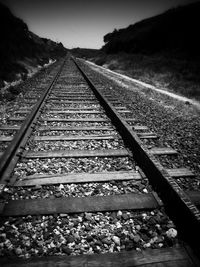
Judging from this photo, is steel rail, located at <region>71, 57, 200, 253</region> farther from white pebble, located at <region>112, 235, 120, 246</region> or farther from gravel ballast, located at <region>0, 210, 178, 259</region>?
white pebble, located at <region>112, 235, 120, 246</region>

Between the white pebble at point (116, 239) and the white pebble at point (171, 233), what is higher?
the white pebble at point (116, 239)

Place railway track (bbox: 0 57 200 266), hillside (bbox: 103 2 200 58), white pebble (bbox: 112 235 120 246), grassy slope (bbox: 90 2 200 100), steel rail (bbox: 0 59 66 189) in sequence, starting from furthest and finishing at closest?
1. hillside (bbox: 103 2 200 58)
2. grassy slope (bbox: 90 2 200 100)
3. steel rail (bbox: 0 59 66 189)
4. white pebble (bbox: 112 235 120 246)
5. railway track (bbox: 0 57 200 266)

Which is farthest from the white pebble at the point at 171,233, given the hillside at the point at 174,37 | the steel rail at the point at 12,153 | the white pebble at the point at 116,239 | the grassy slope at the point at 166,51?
the hillside at the point at 174,37

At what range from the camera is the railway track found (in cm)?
174

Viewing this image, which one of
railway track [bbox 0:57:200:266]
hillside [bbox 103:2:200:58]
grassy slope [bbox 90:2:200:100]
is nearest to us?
railway track [bbox 0:57:200:266]

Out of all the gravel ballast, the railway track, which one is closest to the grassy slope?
the railway track

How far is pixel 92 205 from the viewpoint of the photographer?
2.24 meters

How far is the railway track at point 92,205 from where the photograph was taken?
1.74m

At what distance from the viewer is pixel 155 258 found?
5.56 ft

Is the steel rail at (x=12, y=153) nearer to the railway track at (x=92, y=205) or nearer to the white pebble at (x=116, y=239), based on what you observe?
the railway track at (x=92, y=205)

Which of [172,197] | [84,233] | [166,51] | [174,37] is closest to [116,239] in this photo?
[84,233]

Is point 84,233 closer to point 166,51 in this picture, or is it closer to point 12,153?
point 12,153

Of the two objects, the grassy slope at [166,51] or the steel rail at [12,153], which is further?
the grassy slope at [166,51]

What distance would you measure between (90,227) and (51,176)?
0.91 metres
